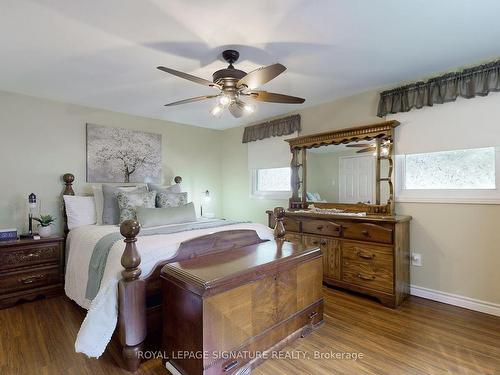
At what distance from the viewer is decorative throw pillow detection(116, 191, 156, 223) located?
2.92 metres

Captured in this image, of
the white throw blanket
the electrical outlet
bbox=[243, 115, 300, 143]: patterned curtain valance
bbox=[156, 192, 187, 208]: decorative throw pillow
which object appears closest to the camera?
the white throw blanket

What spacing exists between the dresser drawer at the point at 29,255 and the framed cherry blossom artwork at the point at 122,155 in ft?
3.43

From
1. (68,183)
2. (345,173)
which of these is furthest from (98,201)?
(345,173)

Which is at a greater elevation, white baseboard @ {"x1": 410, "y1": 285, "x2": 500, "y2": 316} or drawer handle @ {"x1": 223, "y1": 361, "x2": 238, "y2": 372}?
drawer handle @ {"x1": 223, "y1": 361, "x2": 238, "y2": 372}

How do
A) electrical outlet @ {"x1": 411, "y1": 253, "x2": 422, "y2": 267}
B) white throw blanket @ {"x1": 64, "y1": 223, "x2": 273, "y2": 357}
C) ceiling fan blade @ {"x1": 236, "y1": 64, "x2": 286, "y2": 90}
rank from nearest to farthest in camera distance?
white throw blanket @ {"x1": 64, "y1": 223, "x2": 273, "y2": 357} < ceiling fan blade @ {"x1": 236, "y1": 64, "x2": 286, "y2": 90} < electrical outlet @ {"x1": 411, "y1": 253, "x2": 422, "y2": 267}

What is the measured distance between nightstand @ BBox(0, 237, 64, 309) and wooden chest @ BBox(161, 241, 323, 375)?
1.96m

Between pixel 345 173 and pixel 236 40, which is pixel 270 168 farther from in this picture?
pixel 236 40

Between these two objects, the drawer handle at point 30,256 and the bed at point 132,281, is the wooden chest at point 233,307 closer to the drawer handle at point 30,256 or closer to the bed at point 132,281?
the bed at point 132,281

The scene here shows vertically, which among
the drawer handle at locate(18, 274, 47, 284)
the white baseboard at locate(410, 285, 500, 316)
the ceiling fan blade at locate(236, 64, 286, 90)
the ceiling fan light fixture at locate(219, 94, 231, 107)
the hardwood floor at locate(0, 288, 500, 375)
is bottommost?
the hardwood floor at locate(0, 288, 500, 375)

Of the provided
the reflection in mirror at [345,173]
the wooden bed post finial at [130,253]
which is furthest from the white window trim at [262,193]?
the wooden bed post finial at [130,253]

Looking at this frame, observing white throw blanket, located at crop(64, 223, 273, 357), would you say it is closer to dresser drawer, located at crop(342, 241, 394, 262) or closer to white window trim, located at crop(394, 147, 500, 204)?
dresser drawer, located at crop(342, 241, 394, 262)

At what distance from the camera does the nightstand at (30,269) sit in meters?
2.67

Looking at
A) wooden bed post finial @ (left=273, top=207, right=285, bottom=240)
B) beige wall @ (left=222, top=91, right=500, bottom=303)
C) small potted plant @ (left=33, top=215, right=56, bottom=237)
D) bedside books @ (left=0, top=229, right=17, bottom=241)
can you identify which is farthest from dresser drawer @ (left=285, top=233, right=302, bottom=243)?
bedside books @ (left=0, top=229, right=17, bottom=241)

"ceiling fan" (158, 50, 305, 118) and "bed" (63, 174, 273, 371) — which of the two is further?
"ceiling fan" (158, 50, 305, 118)
